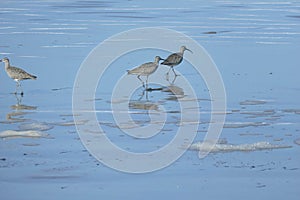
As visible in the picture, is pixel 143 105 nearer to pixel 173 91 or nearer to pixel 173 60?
pixel 173 91

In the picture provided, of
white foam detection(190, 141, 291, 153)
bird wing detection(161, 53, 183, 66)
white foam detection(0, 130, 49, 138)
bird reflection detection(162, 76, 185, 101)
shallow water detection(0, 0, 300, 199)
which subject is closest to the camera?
shallow water detection(0, 0, 300, 199)

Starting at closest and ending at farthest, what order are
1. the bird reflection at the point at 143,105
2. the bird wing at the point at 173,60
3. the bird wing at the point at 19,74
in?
1. the bird reflection at the point at 143,105
2. the bird wing at the point at 19,74
3. the bird wing at the point at 173,60

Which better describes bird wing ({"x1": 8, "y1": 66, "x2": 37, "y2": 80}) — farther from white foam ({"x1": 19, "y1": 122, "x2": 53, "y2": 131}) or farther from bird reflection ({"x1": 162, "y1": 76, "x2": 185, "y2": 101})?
white foam ({"x1": 19, "y1": 122, "x2": 53, "y2": 131})

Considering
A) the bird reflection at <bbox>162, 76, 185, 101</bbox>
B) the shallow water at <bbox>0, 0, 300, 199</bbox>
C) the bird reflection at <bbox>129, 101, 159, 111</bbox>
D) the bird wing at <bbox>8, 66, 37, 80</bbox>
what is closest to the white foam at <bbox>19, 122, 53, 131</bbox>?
the shallow water at <bbox>0, 0, 300, 199</bbox>

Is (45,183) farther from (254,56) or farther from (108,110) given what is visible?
(254,56)

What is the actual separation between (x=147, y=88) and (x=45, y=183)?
19.9ft

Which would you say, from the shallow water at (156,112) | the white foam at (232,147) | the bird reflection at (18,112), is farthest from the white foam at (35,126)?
the white foam at (232,147)

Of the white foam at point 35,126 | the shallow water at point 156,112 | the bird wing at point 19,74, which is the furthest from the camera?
the bird wing at point 19,74

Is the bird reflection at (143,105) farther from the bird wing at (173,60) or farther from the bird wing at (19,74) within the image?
the bird wing at (173,60)

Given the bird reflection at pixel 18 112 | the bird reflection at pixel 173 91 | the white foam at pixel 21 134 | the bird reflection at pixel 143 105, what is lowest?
the white foam at pixel 21 134

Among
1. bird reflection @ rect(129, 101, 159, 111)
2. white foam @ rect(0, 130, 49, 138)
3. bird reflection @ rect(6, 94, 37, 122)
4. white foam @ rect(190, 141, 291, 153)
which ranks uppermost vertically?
bird reflection @ rect(129, 101, 159, 111)

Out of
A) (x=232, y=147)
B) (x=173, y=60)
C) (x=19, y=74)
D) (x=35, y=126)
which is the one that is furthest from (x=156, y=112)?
(x=173, y=60)

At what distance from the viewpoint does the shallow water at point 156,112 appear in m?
8.16

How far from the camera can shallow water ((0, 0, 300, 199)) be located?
26.8ft
